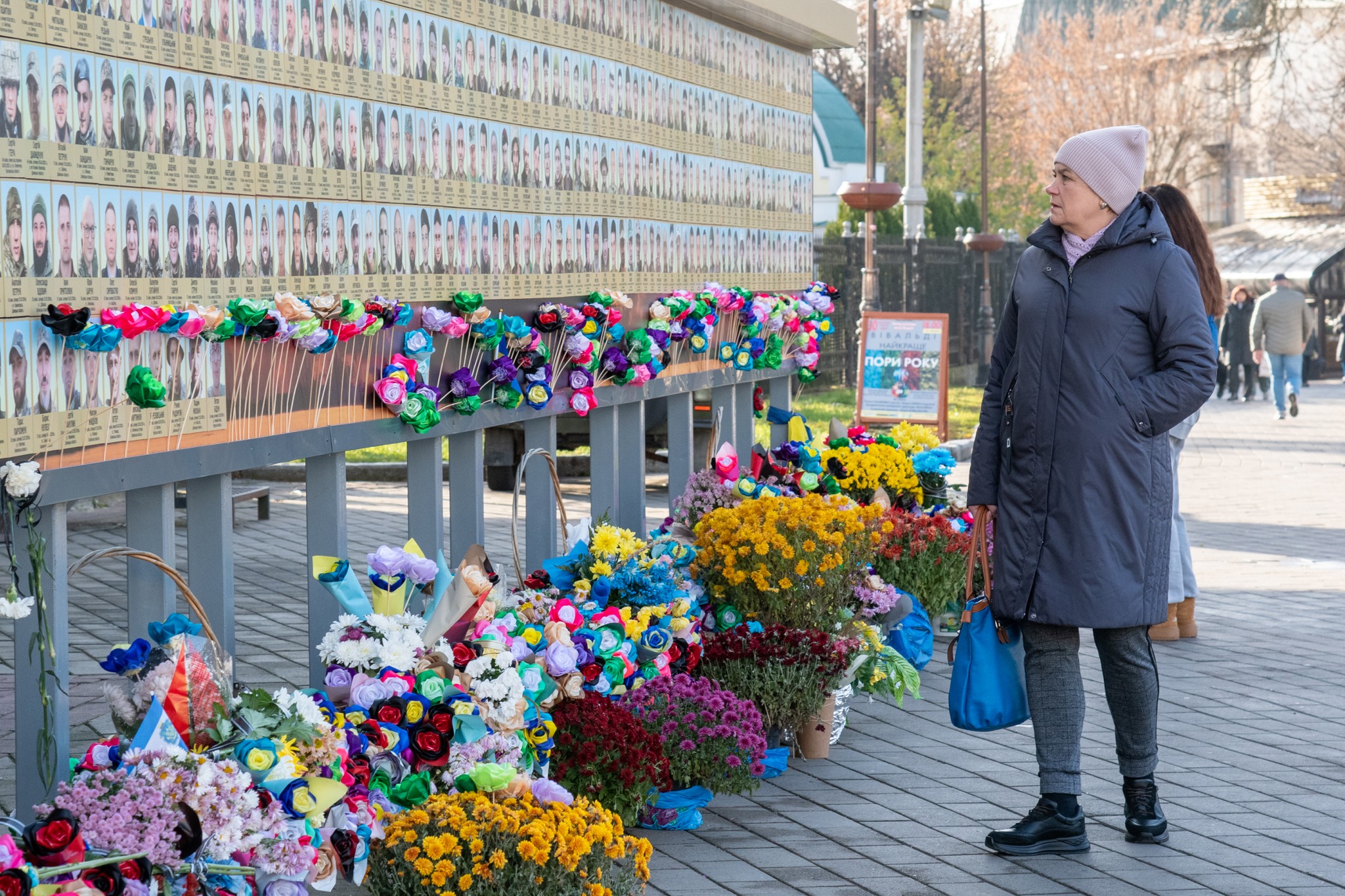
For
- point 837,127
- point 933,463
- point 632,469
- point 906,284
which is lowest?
point 933,463

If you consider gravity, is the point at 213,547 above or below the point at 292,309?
below

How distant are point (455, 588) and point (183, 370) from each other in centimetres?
90

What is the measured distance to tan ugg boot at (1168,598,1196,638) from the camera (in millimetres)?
6980

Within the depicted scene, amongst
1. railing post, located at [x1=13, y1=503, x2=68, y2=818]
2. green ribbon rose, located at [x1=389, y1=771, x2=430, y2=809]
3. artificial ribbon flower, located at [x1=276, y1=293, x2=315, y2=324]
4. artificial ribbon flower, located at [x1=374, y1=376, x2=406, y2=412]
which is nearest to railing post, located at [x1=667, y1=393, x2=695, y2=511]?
artificial ribbon flower, located at [x1=374, y1=376, x2=406, y2=412]

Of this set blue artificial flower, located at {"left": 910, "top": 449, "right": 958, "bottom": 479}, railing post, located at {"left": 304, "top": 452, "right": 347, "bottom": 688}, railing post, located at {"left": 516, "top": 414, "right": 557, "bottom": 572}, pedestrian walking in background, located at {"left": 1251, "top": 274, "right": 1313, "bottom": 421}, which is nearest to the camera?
railing post, located at {"left": 304, "top": 452, "right": 347, "bottom": 688}

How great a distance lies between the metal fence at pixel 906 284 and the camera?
22.1m

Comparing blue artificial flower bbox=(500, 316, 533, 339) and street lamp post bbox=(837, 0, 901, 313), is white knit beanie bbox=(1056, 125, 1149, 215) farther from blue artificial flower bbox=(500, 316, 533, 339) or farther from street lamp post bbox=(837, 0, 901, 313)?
street lamp post bbox=(837, 0, 901, 313)

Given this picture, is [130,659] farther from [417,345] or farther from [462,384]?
[462,384]

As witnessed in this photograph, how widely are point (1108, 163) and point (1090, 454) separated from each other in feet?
2.51

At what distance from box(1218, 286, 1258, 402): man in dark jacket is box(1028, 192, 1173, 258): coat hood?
18286 millimetres

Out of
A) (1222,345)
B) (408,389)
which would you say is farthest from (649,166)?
(1222,345)

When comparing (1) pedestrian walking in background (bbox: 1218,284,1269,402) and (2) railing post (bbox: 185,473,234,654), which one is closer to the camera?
(2) railing post (bbox: 185,473,234,654)

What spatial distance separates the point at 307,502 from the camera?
13.5 ft

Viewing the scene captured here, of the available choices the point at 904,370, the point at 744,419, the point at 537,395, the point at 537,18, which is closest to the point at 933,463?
the point at 744,419
